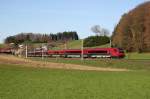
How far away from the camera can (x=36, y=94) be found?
18.2 m

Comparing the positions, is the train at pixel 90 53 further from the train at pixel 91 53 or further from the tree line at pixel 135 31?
the tree line at pixel 135 31

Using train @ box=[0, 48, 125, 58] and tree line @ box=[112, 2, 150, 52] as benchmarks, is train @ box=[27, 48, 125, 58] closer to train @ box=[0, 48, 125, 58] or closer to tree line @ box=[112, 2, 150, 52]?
train @ box=[0, 48, 125, 58]

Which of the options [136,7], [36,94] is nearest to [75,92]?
[36,94]

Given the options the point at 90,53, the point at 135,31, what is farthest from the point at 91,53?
the point at 135,31

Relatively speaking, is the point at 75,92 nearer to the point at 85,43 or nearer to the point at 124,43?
the point at 124,43

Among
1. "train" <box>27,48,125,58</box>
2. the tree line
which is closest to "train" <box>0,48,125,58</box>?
"train" <box>27,48,125,58</box>

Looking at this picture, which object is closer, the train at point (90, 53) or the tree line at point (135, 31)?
the train at point (90, 53)

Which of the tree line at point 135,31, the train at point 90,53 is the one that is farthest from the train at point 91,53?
the tree line at point 135,31

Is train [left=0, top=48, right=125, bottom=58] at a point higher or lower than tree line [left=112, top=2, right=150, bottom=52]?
lower

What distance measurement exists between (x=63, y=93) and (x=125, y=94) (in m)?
3.05

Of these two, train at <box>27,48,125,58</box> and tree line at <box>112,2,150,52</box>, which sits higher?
tree line at <box>112,2,150,52</box>

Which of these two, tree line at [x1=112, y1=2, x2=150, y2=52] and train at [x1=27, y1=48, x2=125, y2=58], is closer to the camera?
train at [x1=27, y1=48, x2=125, y2=58]

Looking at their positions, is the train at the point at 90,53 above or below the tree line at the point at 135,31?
below

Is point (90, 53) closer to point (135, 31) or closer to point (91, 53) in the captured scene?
point (91, 53)
